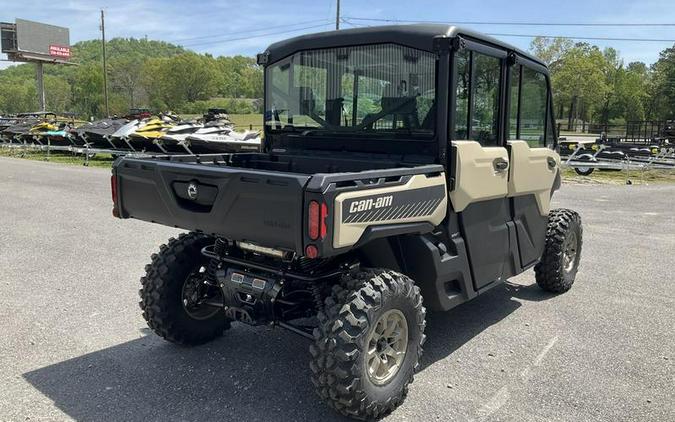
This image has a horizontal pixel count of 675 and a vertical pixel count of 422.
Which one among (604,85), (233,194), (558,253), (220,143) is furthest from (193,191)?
(604,85)

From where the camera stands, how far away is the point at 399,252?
3.87m

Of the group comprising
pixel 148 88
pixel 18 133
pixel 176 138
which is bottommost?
pixel 176 138

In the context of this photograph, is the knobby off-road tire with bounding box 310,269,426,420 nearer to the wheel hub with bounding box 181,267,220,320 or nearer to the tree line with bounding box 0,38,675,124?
the wheel hub with bounding box 181,267,220,320

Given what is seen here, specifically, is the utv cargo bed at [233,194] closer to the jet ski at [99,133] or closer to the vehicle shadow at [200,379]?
the vehicle shadow at [200,379]

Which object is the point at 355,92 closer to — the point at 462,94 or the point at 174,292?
the point at 462,94

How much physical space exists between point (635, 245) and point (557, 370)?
197 inches

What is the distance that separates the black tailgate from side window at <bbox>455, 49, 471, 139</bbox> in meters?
1.51

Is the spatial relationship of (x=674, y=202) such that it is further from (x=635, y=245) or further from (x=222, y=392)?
(x=222, y=392)

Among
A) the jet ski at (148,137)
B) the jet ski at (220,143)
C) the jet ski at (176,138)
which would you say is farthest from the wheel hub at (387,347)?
the jet ski at (148,137)

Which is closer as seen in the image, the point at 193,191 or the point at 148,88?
the point at 193,191

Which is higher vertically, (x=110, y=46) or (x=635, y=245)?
(x=110, y=46)

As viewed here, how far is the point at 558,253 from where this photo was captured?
18.3ft

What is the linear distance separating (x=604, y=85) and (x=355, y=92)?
234 feet

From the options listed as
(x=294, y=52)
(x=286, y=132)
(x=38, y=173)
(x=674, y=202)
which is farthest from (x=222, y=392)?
(x=38, y=173)
